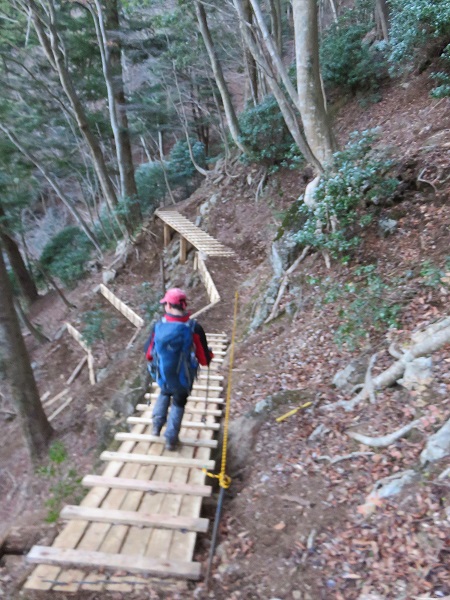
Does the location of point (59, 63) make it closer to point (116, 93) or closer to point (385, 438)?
point (116, 93)

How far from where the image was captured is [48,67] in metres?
16.8

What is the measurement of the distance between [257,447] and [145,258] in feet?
41.7

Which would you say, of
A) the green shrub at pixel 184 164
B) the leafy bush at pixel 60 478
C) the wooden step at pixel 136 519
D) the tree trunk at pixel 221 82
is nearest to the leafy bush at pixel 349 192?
the wooden step at pixel 136 519

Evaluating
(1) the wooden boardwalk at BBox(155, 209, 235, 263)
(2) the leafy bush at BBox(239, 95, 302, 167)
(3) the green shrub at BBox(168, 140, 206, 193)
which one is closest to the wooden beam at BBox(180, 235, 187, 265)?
(1) the wooden boardwalk at BBox(155, 209, 235, 263)

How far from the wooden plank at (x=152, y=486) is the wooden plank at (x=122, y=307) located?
8356 millimetres

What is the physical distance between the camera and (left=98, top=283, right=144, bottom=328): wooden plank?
12.6 metres

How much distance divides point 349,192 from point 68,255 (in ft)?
59.8

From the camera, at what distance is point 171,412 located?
174 inches

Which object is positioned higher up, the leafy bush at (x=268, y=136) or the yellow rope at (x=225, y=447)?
the leafy bush at (x=268, y=136)

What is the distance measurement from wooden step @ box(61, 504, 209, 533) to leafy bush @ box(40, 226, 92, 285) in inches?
712

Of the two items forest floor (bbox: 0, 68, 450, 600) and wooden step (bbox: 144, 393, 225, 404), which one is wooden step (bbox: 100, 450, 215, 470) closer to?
forest floor (bbox: 0, 68, 450, 600)

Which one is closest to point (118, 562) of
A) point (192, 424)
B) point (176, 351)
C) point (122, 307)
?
point (176, 351)

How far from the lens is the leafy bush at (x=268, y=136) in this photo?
1323 cm

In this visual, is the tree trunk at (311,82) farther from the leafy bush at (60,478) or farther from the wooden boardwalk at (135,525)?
the leafy bush at (60,478)
